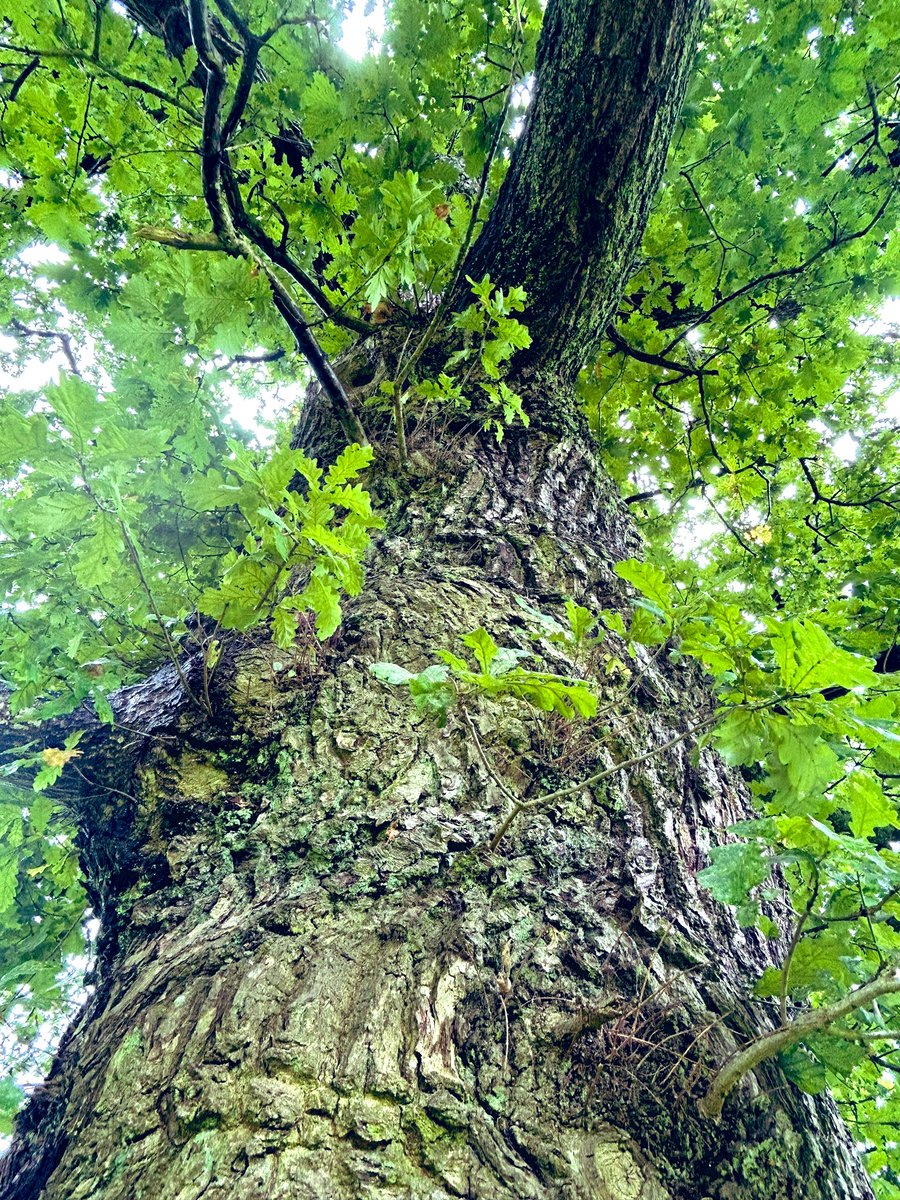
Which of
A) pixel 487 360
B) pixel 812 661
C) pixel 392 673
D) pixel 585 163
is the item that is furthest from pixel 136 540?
pixel 585 163

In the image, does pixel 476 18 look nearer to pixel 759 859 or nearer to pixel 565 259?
pixel 565 259

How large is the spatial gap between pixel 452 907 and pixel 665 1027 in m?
0.43

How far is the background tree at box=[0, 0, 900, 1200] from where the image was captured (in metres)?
0.98

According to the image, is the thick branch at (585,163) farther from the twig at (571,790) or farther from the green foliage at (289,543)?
the twig at (571,790)

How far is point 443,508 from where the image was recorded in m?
2.15

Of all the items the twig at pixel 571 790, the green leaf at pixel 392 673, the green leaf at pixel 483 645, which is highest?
the green leaf at pixel 483 645

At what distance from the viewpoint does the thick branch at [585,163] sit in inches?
87.4

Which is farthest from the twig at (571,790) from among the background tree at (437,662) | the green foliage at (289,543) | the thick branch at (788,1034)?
the green foliage at (289,543)

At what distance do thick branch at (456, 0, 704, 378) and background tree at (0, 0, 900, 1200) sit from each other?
0.6 inches

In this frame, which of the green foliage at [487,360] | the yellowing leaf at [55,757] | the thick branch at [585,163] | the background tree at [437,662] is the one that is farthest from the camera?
the thick branch at [585,163]

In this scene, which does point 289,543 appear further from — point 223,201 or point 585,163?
point 585,163

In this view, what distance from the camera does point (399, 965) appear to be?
1.09 meters

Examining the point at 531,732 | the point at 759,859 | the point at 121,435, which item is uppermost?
the point at 121,435

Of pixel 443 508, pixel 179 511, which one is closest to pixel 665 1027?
pixel 443 508
